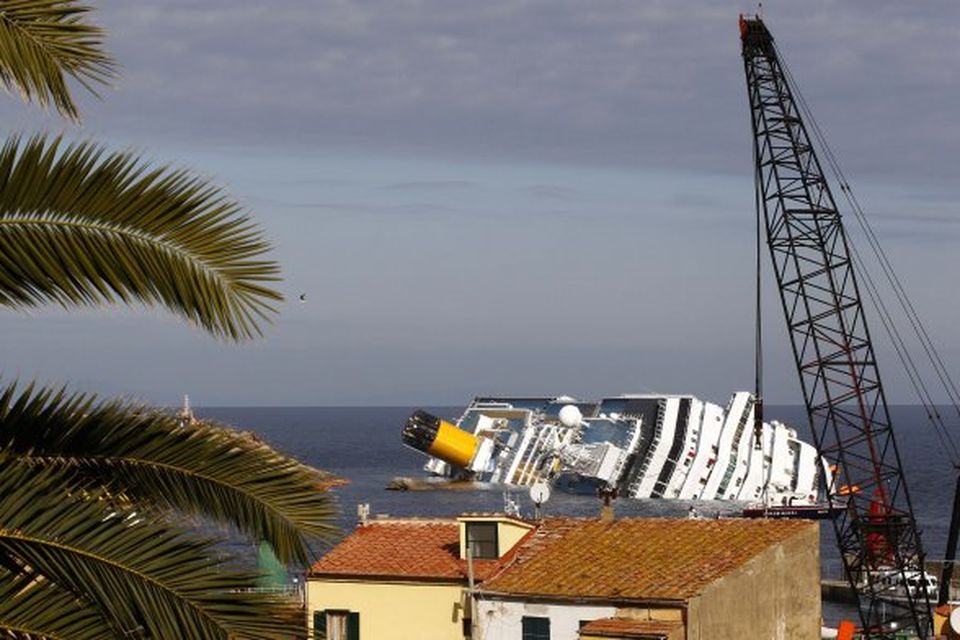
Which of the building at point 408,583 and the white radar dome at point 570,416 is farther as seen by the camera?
the white radar dome at point 570,416

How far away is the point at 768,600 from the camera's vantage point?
124 feet

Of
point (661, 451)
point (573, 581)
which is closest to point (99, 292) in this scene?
point (573, 581)

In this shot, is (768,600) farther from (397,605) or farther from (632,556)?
(397,605)

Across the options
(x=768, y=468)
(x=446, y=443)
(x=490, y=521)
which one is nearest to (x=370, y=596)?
(x=490, y=521)

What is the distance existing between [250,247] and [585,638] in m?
25.8

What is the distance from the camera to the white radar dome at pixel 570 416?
15812cm

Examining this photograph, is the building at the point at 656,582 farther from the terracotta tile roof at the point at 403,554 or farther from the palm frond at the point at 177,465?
the palm frond at the point at 177,465

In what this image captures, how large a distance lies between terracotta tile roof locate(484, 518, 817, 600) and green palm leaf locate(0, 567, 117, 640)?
2609 cm

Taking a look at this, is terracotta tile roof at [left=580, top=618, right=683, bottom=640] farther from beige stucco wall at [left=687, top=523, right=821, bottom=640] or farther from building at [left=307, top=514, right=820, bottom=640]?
beige stucco wall at [left=687, top=523, right=821, bottom=640]

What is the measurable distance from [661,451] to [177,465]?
148439 mm

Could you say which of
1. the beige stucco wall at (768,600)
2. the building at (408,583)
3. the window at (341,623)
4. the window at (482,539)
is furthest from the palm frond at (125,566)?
the window at (341,623)

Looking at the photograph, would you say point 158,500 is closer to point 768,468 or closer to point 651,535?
point 651,535

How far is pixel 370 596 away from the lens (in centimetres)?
3975

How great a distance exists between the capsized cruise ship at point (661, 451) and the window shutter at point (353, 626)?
363 ft
